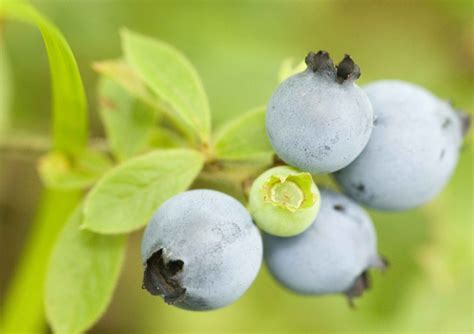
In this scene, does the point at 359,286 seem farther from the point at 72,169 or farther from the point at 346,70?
the point at 72,169

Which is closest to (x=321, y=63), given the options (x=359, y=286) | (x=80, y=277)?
(x=359, y=286)

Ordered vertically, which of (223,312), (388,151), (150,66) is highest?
(388,151)

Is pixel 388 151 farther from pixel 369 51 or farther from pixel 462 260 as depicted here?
pixel 369 51

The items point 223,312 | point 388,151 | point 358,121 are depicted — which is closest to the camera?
point 358,121

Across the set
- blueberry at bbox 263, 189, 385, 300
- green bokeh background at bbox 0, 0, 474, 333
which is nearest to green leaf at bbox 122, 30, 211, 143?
blueberry at bbox 263, 189, 385, 300

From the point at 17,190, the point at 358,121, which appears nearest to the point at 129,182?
Result: the point at 358,121

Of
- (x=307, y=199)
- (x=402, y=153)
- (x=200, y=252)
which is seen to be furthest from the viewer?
(x=402, y=153)
